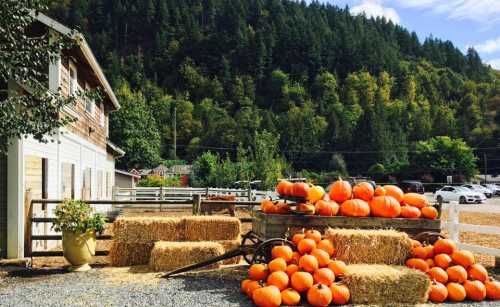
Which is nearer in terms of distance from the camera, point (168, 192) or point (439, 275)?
point (439, 275)

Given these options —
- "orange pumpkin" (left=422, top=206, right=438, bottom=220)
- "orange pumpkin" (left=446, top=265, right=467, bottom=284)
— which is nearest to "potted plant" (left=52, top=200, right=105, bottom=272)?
"orange pumpkin" (left=422, top=206, right=438, bottom=220)

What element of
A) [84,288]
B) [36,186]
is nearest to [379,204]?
[84,288]

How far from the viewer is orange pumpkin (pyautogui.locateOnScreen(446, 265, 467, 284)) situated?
22.0ft

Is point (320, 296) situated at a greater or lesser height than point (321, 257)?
lesser

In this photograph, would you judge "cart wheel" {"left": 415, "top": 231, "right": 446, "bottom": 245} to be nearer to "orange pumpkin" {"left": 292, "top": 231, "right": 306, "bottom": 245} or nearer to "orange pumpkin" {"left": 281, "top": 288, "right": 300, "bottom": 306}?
"orange pumpkin" {"left": 292, "top": 231, "right": 306, "bottom": 245}

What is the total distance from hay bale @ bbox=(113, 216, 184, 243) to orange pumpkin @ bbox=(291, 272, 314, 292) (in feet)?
10.4

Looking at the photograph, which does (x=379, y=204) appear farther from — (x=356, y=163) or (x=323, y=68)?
(x=323, y=68)

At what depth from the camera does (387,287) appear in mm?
6277

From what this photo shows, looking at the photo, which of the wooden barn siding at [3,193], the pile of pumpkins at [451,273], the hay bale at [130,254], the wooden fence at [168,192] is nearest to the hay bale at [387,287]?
the pile of pumpkins at [451,273]

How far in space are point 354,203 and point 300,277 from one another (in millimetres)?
1666

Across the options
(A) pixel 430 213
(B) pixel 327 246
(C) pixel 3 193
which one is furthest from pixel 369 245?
(C) pixel 3 193

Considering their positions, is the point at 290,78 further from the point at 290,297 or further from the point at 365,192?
the point at 290,297

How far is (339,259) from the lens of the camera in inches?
272

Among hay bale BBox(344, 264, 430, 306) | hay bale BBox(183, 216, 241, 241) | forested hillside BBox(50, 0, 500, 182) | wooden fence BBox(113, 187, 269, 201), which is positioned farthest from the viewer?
forested hillside BBox(50, 0, 500, 182)
